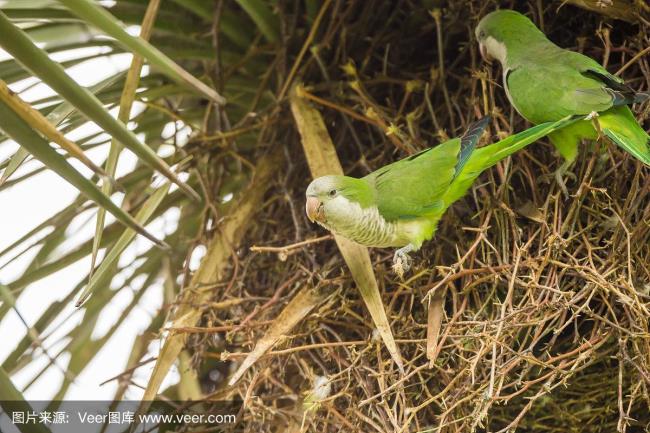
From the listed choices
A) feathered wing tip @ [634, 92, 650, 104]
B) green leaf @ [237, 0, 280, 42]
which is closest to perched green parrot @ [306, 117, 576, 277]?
feathered wing tip @ [634, 92, 650, 104]

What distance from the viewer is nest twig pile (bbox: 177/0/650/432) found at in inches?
54.3

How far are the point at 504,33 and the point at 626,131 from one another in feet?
1.16

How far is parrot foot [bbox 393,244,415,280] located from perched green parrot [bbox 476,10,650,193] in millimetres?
334

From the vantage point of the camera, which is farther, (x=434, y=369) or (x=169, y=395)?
(x=169, y=395)

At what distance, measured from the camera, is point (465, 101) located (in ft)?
5.66

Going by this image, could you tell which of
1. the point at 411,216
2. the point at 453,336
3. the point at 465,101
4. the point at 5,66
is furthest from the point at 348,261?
the point at 5,66

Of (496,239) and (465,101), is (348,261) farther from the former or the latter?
(465,101)

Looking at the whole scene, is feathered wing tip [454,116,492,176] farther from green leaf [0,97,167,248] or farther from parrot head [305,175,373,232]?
green leaf [0,97,167,248]

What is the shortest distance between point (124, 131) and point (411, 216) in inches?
28.3

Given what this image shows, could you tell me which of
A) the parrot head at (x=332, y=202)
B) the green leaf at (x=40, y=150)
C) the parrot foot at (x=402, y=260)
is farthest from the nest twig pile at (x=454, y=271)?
the green leaf at (x=40, y=150)

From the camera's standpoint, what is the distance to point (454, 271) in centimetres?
144

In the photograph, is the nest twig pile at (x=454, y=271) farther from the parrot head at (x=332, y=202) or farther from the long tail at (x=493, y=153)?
the parrot head at (x=332, y=202)

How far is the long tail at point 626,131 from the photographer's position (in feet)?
4.52

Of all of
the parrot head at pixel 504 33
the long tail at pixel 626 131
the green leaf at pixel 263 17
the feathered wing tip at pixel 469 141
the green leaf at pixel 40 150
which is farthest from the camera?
the green leaf at pixel 263 17
